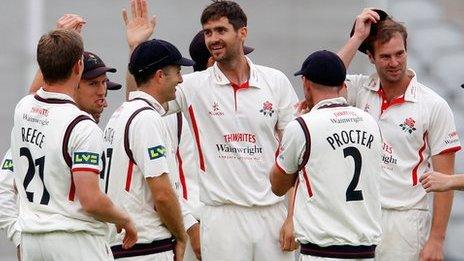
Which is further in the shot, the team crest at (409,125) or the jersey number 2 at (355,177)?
the team crest at (409,125)

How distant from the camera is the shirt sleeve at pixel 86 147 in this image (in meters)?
6.43

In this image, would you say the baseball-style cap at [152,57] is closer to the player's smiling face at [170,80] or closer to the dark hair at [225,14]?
the player's smiling face at [170,80]

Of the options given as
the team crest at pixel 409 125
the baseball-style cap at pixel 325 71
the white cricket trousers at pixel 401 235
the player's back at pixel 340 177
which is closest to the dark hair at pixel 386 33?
the team crest at pixel 409 125

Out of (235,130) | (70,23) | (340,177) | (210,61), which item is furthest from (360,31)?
(70,23)

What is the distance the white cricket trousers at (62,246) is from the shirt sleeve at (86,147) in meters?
0.41

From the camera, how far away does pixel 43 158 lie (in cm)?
656

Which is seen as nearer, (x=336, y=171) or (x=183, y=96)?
(x=336, y=171)

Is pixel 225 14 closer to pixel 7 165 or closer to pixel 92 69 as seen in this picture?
pixel 92 69

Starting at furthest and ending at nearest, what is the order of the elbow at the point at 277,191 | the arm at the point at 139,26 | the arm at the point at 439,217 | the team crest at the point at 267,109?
the arm at the point at 139,26
the team crest at the point at 267,109
the arm at the point at 439,217
the elbow at the point at 277,191

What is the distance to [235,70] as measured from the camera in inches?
318

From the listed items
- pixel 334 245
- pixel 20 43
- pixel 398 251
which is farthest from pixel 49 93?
pixel 20 43

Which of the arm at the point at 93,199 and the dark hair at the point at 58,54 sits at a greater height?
the dark hair at the point at 58,54

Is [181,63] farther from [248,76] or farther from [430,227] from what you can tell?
[430,227]

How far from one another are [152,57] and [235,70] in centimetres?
83
